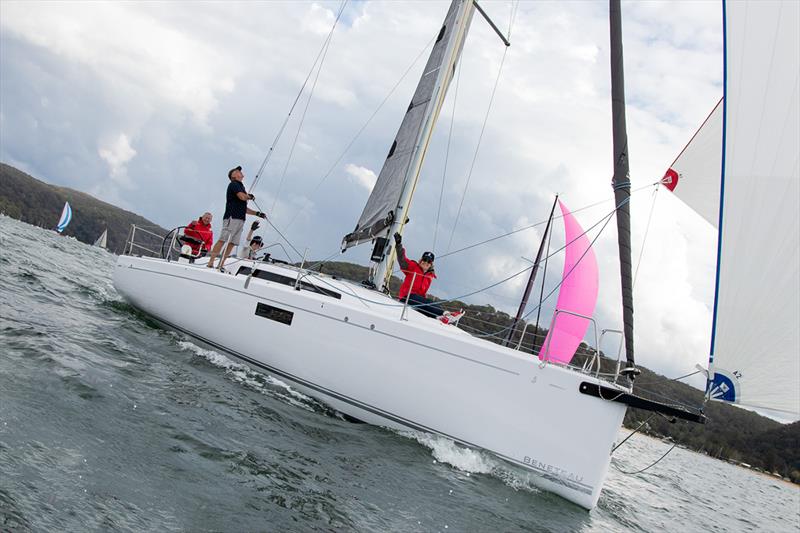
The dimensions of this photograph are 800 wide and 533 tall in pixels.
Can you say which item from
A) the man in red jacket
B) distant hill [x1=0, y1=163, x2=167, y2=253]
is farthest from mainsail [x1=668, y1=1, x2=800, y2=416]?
distant hill [x1=0, y1=163, x2=167, y2=253]

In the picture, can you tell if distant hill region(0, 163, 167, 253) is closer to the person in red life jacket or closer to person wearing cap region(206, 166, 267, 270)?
the person in red life jacket

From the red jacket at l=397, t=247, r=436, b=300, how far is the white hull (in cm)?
51

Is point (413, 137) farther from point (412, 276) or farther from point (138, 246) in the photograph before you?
point (138, 246)

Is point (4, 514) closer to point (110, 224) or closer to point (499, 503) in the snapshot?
point (499, 503)

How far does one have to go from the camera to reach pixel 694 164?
6.77 metres

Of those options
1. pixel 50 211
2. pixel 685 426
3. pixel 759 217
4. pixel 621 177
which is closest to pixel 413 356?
pixel 621 177

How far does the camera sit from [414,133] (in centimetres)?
851

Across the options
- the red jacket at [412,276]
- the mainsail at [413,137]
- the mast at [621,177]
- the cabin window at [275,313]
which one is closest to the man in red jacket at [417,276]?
the red jacket at [412,276]

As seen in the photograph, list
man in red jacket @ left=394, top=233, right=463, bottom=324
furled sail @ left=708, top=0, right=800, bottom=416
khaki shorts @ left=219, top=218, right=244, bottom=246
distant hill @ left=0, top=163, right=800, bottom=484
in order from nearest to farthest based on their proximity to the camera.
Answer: furled sail @ left=708, top=0, right=800, bottom=416, man in red jacket @ left=394, top=233, right=463, bottom=324, khaki shorts @ left=219, top=218, right=244, bottom=246, distant hill @ left=0, top=163, right=800, bottom=484

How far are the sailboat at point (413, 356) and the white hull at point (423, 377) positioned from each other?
1 centimetres

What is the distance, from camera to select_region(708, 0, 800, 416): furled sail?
4.93 metres

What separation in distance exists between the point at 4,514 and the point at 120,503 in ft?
1.90

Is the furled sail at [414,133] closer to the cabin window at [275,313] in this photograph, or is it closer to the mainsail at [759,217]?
the cabin window at [275,313]

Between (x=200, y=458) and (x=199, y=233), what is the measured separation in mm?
6607
